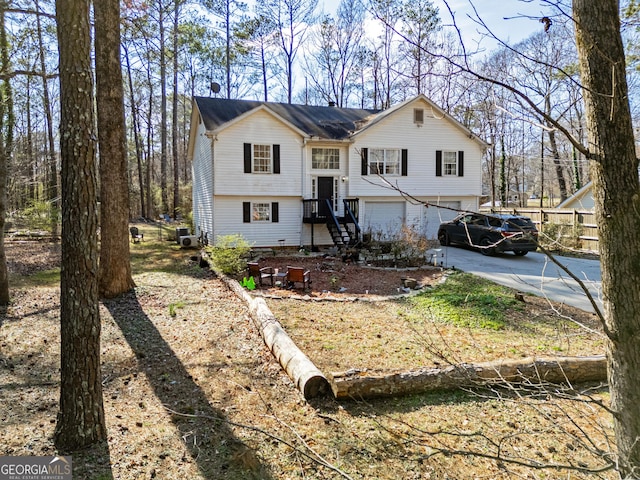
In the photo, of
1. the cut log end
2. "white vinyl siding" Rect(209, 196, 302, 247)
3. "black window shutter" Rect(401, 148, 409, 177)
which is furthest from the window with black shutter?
the cut log end

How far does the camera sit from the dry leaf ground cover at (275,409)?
10.9 ft

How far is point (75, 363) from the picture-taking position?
3.45 metres

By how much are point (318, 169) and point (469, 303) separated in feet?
36.4

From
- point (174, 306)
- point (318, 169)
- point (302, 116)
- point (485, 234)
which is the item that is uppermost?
point (302, 116)

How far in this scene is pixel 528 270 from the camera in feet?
42.1

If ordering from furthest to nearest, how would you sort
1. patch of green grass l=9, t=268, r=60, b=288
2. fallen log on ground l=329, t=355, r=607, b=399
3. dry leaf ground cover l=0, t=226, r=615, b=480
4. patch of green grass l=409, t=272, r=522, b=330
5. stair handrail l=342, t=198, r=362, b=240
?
stair handrail l=342, t=198, r=362, b=240
patch of green grass l=9, t=268, r=60, b=288
patch of green grass l=409, t=272, r=522, b=330
fallen log on ground l=329, t=355, r=607, b=399
dry leaf ground cover l=0, t=226, r=615, b=480

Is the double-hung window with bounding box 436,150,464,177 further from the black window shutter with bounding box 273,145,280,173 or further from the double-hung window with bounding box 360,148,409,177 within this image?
the black window shutter with bounding box 273,145,280,173

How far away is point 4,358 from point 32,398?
160 centimetres

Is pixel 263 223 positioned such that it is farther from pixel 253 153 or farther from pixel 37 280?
pixel 37 280

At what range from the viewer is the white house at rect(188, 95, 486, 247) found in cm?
1681

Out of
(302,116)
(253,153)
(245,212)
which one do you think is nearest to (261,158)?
(253,153)

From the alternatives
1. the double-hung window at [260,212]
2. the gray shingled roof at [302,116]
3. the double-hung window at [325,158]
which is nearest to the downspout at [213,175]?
the gray shingled roof at [302,116]

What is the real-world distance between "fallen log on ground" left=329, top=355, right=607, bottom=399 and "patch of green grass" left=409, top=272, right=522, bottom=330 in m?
2.11

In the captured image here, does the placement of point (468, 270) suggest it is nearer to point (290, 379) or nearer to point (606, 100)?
point (290, 379)
